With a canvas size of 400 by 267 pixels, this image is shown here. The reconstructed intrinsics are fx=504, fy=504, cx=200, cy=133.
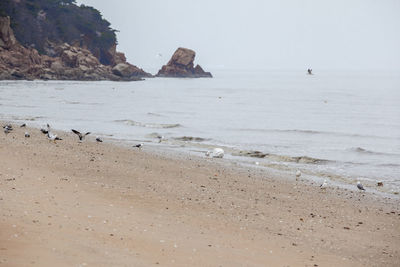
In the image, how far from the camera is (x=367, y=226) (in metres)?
10.4

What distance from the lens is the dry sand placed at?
7.29 metres

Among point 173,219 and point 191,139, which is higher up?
point 173,219

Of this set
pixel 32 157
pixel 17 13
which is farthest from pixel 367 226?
pixel 17 13

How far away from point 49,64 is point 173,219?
10197 centimetres

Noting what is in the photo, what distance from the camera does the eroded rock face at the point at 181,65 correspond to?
147 meters

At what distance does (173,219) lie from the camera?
30.5 ft

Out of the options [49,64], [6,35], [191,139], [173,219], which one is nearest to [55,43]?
[49,64]

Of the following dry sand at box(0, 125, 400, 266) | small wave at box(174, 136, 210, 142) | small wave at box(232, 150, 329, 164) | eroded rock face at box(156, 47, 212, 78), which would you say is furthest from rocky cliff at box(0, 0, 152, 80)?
dry sand at box(0, 125, 400, 266)

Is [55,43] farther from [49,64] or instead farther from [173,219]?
[173,219]

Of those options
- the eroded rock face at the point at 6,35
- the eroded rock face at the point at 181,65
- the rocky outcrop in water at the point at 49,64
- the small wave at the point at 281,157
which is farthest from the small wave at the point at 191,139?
the eroded rock face at the point at 181,65

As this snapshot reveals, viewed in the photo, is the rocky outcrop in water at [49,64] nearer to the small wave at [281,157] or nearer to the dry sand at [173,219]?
the small wave at [281,157]

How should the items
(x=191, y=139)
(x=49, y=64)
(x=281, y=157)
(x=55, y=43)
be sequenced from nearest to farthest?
(x=281, y=157), (x=191, y=139), (x=49, y=64), (x=55, y=43)

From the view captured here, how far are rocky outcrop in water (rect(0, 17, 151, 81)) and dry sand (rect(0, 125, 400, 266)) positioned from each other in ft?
273

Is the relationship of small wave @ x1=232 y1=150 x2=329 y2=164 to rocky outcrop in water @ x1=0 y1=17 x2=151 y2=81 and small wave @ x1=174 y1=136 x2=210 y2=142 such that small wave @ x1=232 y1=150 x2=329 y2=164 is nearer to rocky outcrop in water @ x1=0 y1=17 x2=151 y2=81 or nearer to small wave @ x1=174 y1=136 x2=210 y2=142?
small wave @ x1=174 y1=136 x2=210 y2=142
